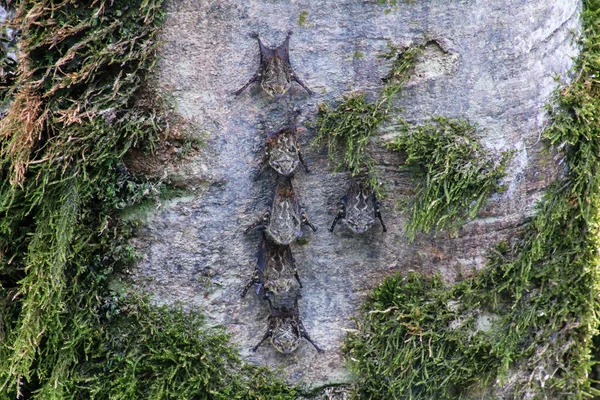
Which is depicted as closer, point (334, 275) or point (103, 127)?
point (103, 127)

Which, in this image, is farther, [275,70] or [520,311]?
[520,311]

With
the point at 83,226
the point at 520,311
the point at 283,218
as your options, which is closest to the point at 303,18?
the point at 283,218

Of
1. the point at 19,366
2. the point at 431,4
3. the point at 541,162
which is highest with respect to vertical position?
the point at 431,4

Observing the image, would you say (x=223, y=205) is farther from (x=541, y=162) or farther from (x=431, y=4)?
(x=541, y=162)

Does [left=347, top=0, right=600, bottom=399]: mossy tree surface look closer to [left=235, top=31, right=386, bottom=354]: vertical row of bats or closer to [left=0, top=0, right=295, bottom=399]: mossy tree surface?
[left=235, top=31, right=386, bottom=354]: vertical row of bats

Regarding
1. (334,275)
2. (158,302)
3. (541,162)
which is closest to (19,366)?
(158,302)

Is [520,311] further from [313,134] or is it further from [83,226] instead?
[83,226]
